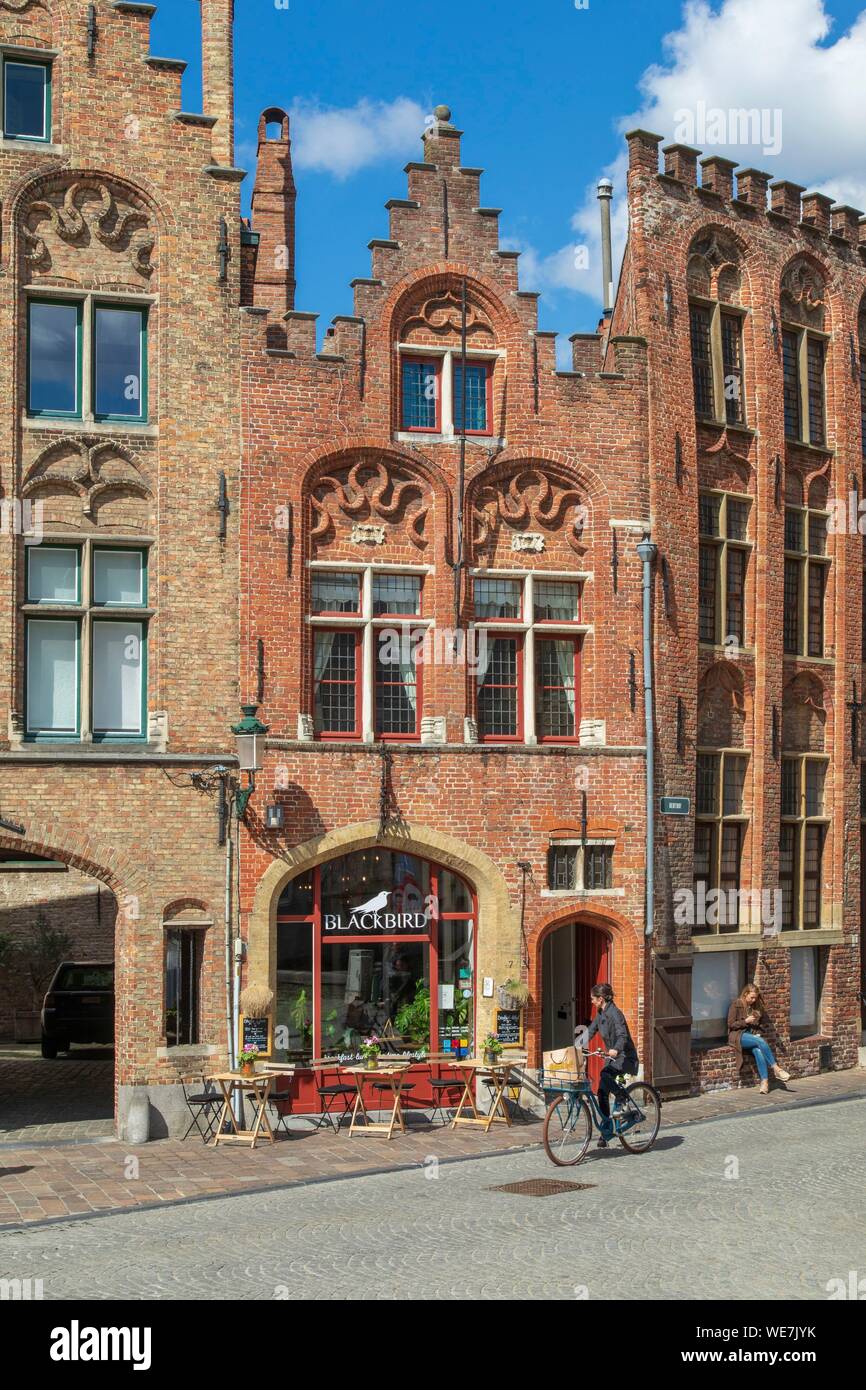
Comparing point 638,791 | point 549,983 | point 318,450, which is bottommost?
point 549,983

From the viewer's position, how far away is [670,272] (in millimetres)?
22531

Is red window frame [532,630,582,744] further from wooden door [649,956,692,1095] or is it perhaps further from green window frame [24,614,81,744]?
green window frame [24,614,81,744]

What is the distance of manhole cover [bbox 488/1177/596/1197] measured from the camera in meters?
15.1

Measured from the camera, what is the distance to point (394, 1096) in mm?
19406

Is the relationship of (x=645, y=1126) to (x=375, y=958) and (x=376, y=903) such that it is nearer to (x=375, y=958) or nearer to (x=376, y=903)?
(x=375, y=958)

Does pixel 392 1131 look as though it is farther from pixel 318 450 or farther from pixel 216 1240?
pixel 318 450

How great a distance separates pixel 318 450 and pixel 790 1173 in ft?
33.3

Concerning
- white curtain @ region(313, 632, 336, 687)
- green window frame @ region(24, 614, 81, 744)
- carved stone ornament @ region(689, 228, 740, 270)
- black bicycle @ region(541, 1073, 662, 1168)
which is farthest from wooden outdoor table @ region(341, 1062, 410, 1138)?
carved stone ornament @ region(689, 228, 740, 270)

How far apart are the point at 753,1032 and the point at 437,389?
9.86 metres

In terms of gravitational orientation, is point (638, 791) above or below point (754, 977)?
above

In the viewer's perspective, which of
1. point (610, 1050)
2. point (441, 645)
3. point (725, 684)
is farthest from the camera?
point (725, 684)

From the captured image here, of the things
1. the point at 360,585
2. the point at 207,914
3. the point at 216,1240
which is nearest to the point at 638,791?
the point at 360,585

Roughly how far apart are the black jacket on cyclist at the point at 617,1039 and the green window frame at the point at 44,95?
39.7ft

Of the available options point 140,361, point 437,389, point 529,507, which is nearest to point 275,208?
point 437,389
